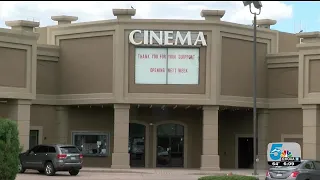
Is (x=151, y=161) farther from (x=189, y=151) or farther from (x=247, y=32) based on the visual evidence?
(x=247, y=32)

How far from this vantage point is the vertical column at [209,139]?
43.8m

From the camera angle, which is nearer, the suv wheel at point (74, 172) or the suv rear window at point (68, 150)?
the suv rear window at point (68, 150)

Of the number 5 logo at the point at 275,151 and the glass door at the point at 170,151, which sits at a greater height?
the number 5 logo at the point at 275,151

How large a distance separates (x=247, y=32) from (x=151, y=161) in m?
11.0

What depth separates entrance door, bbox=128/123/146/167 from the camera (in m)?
47.7

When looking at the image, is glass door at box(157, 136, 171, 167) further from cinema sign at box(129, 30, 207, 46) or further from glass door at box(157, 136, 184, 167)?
cinema sign at box(129, 30, 207, 46)

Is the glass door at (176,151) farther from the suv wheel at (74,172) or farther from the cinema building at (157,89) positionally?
the suv wheel at (74,172)

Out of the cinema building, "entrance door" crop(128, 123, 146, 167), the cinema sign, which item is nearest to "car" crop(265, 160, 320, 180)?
the cinema building

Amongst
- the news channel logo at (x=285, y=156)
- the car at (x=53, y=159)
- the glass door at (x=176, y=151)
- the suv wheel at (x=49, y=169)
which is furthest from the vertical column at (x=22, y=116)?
the news channel logo at (x=285, y=156)

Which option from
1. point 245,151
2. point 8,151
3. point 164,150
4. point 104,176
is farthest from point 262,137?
point 8,151

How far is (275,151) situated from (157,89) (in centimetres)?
1674

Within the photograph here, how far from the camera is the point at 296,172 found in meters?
28.2

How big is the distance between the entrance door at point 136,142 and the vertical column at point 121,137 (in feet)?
13.3

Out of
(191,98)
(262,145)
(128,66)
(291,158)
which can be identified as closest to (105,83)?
(128,66)
